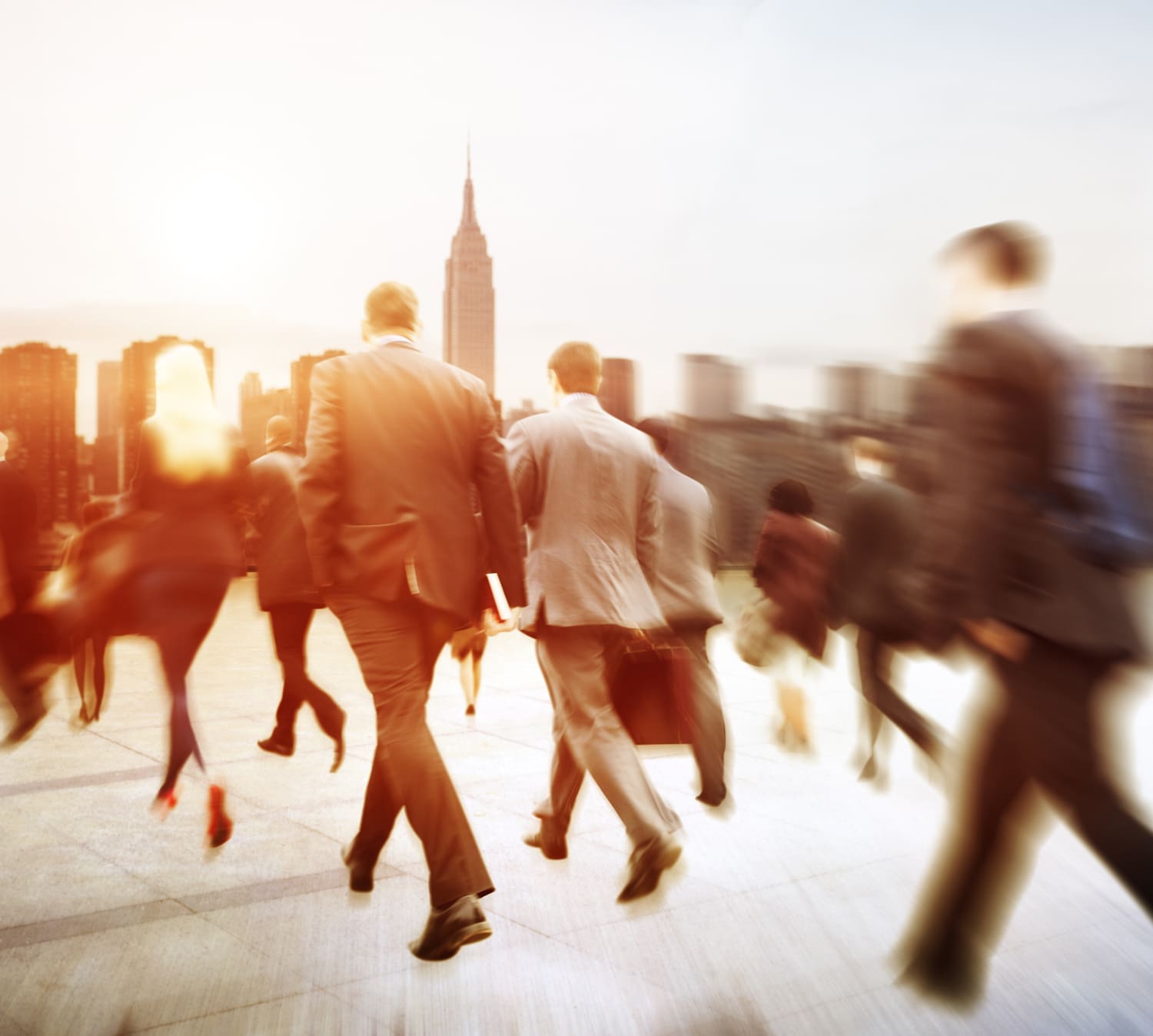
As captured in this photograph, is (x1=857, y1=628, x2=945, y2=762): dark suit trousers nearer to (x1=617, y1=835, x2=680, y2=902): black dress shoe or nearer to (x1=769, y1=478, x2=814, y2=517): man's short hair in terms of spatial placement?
(x1=769, y1=478, x2=814, y2=517): man's short hair

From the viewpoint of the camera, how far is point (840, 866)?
14.2ft

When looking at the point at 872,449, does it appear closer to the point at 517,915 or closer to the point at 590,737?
the point at 590,737

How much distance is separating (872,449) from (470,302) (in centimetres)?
208

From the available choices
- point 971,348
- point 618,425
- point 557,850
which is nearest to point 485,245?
point 618,425

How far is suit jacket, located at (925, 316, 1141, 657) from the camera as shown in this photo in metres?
2.60

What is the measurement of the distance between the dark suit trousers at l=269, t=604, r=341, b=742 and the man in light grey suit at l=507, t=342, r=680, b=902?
903 millimetres

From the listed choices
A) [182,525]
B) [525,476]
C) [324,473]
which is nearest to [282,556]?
[182,525]

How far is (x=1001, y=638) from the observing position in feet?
8.93

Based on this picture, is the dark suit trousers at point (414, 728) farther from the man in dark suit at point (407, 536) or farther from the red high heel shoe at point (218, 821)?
the red high heel shoe at point (218, 821)

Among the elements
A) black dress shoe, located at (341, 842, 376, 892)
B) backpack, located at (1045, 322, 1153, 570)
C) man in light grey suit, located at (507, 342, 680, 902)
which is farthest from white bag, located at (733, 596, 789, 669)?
backpack, located at (1045, 322, 1153, 570)

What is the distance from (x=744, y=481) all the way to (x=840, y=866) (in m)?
7.87

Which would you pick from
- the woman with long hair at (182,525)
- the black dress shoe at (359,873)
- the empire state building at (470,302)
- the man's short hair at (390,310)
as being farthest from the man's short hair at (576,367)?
the black dress shoe at (359,873)

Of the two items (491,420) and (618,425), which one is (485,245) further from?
(491,420)

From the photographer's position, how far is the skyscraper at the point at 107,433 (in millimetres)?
4992
